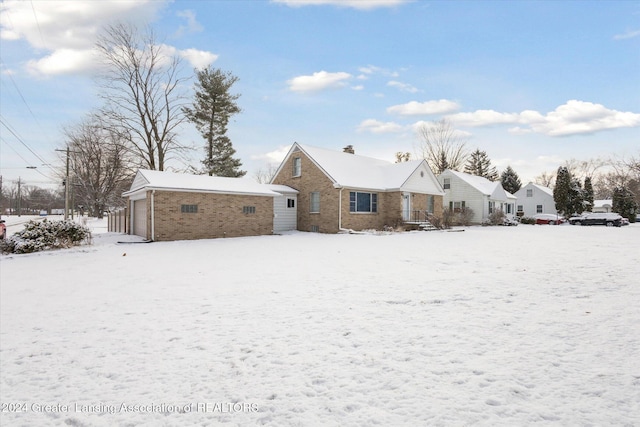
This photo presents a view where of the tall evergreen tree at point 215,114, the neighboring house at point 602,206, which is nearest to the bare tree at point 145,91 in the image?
the tall evergreen tree at point 215,114

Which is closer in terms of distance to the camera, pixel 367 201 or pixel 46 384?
pixel 46 384

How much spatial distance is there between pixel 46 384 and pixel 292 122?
26.7 m

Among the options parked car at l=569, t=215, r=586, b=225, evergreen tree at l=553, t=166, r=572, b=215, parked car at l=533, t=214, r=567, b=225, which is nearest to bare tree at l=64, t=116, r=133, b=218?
parked car at l=533, t=214, r=567, b=225

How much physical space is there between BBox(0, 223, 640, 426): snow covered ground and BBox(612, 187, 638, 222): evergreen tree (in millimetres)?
43842

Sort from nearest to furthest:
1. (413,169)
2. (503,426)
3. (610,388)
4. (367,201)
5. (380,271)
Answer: (503,426)
(610,388)
(380,271)
(367,201)
(413,169)

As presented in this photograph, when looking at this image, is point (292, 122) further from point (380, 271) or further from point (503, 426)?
point (503, 426)

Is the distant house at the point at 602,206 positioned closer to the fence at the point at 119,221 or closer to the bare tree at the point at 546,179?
the bare tree at the point at 546,179

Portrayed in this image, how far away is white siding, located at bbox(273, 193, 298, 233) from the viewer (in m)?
24.2

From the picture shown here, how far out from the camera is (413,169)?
86.4 feet

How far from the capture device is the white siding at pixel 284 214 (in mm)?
24203

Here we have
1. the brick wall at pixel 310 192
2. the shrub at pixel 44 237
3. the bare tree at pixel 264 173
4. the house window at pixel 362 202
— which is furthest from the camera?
the bare tree at pixel 264 173

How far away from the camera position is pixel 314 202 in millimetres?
24391

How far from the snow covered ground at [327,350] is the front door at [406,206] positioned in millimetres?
17407

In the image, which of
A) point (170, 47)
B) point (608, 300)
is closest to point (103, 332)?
point (608, 300)
